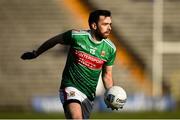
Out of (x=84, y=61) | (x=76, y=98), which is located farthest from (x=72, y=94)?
(x=84, y=61)

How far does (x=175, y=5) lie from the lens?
2370 cm

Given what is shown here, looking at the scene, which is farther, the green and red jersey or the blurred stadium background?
the blurred stadium background

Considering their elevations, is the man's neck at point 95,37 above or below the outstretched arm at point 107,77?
above

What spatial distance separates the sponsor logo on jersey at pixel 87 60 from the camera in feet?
29.0

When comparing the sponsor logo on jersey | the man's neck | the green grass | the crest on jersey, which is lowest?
the green grass

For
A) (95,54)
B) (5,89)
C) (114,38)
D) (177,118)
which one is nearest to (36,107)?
(5,89)

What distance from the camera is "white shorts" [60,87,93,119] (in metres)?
8.66

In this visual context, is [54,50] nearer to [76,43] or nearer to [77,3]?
[77,3]

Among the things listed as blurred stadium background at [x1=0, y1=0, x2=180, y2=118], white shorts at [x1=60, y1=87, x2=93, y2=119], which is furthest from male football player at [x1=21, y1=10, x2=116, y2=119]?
blurred stadium background at [x1=0, y1=0, x2=180, y2=118]

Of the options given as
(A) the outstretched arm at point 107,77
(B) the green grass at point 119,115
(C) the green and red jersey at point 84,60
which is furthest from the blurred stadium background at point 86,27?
(C) the green and red jersey at point 84,60

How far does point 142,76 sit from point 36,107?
3802mm

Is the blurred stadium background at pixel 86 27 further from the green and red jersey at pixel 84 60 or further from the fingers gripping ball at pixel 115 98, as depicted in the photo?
the fingers gripping ball at pixel 115 98

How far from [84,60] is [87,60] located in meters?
0.04

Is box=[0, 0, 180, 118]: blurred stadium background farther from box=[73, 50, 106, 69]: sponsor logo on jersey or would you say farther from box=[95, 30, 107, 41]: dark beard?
box=[95, 30, 107, 41]: dark beard
